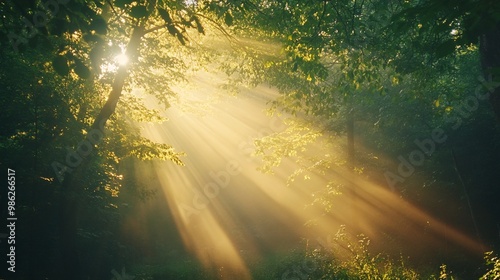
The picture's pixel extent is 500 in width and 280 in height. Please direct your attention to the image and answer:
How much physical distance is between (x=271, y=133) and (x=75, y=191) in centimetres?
1100

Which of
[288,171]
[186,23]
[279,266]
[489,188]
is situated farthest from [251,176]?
[186,23]

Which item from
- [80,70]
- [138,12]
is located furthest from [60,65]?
[138,12]

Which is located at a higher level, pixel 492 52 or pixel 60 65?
pixel 60 65

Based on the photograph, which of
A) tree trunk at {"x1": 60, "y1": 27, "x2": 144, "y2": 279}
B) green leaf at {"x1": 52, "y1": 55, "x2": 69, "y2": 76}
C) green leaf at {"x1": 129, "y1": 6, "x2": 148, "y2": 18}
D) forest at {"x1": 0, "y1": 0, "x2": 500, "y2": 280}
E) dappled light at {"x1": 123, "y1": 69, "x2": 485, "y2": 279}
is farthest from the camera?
dappled light at {"x1": 123, "y1": 69, "x2": 485, "y2": 279}

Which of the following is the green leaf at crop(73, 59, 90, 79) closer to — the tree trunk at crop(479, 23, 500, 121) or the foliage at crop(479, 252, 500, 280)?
the tree trunk at crop(479, 23, 500, 121)

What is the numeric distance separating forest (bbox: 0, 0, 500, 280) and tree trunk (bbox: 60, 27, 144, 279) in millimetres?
57

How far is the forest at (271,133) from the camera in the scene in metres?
5.59

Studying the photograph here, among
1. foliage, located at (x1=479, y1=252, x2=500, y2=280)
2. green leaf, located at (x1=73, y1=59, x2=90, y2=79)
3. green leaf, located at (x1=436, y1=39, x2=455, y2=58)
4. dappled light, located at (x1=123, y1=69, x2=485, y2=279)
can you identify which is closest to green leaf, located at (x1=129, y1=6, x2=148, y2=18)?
green leaf, located at (x1=73, y1=59, x2=90, y2=79)

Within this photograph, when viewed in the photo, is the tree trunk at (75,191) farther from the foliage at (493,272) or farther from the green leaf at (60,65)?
the foliage at (493,272)

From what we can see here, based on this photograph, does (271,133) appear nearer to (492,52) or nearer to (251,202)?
(492,52)

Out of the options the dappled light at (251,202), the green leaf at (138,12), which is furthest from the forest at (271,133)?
the dappled light at (251,202)

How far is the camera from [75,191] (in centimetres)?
1070

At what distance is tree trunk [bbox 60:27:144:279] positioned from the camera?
31.5 feet

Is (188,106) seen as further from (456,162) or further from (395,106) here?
(456,162)
